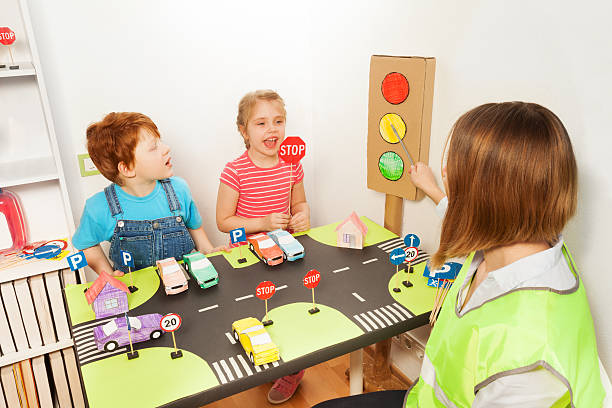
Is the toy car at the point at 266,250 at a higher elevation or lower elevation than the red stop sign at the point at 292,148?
lower

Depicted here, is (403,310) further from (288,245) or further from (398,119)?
(398,119)

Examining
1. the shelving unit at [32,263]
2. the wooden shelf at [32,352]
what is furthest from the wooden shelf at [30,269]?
the wooden shelf at [32,352]

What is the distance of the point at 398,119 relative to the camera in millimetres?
1723

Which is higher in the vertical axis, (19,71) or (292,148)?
(19,71)

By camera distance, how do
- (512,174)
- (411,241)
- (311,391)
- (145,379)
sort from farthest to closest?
(311,391) < (411,241) < (145,379) < (512,174)

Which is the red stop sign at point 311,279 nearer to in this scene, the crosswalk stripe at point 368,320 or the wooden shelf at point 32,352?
the crosswalk stripe at point 368,320

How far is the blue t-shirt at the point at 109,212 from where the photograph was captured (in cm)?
166

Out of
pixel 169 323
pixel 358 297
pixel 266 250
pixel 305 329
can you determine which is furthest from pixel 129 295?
pixel 358 297

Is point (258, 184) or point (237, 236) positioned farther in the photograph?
point (258, 184)

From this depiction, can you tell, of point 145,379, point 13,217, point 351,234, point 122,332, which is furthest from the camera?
point 13,217

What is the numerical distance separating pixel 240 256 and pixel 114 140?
61cm

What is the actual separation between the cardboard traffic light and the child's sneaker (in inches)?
35.1

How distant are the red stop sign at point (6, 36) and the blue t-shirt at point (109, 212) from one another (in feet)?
2.03

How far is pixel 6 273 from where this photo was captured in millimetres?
1671
